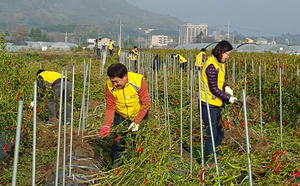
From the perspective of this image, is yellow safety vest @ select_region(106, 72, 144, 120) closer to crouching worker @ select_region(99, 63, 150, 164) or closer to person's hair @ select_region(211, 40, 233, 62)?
crouching worker @ select_region(99, 63, 150, 164)

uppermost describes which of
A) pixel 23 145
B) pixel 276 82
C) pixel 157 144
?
pixel 276 82

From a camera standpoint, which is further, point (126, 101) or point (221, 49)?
point (221, 49)

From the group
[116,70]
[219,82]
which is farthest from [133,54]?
[116,70]

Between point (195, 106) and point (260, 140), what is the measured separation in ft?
3.31

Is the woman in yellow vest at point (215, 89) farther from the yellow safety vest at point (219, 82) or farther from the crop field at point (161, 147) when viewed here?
the crop field at point (161, 147)

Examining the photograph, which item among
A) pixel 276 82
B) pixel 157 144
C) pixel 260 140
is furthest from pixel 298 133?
pixel 157 144

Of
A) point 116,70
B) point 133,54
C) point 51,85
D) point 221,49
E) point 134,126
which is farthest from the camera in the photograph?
point 133,54

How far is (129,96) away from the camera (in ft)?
10.3

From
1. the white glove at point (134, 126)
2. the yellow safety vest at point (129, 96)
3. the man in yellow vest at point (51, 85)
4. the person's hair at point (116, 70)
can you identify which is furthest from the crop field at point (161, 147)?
the person's hair at point (116, 70)

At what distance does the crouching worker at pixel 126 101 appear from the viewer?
3.07m

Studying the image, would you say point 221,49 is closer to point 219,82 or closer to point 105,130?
point 219,82

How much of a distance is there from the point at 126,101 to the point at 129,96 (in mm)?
60

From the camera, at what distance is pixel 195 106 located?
4785mm

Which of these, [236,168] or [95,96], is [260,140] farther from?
[95,96]
